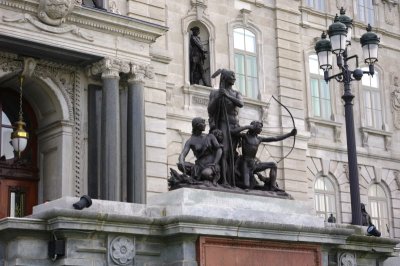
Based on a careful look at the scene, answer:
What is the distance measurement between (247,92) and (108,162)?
692 centimetres

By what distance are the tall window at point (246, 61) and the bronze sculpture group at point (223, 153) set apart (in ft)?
35.8

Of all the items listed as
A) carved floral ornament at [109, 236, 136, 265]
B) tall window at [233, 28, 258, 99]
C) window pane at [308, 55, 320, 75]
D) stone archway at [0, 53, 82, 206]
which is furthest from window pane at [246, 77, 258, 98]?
carved floral ornament at [109, 236, 136, 265]

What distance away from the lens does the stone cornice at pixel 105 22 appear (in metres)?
21.5

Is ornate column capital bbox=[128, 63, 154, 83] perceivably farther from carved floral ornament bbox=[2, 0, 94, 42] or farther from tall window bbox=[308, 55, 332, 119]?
tall window bbox=[308, 55, 332, 119]

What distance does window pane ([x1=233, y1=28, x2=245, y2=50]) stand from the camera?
27.8 metres

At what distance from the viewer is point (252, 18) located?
28422 mm

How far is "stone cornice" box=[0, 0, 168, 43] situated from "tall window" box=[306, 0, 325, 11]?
8.45 meters

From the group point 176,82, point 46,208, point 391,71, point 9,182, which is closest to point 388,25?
point 391,71

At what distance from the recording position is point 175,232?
47.0 feet

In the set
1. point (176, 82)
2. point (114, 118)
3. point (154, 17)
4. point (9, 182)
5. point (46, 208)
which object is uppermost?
point (154, 17)

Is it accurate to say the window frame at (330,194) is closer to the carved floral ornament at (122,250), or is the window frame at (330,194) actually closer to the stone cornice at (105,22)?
the stone cornice at (105,22)

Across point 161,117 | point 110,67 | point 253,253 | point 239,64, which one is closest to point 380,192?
point 239,64

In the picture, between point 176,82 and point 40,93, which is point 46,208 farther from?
point 176,82

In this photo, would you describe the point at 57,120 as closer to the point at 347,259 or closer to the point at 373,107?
the point at 347,259
